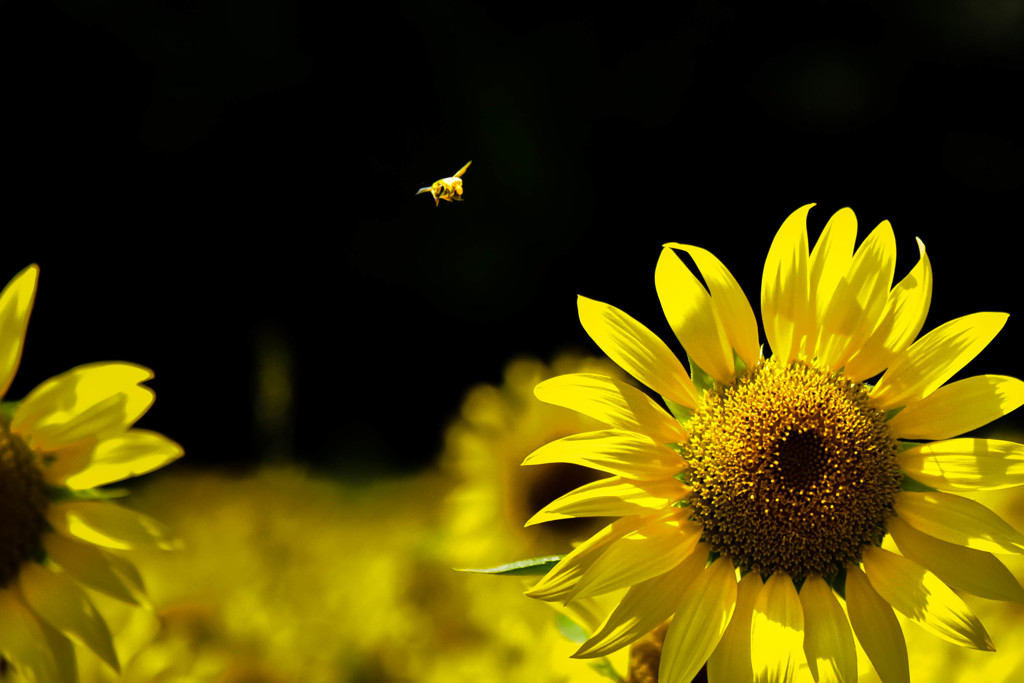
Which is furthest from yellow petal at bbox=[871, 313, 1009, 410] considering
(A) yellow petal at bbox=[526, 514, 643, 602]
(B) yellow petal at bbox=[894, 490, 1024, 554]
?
(A) yellow petal at bbox=[526, 514, 643, 602]

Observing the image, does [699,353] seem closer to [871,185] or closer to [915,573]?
[915,573]

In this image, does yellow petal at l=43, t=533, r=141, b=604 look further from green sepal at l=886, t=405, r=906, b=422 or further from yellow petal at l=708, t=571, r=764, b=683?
green sepal at l=886, t=405, r=906, b=422

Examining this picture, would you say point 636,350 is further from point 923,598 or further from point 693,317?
point 923,598

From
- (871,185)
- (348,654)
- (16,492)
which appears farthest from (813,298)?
(871,185)

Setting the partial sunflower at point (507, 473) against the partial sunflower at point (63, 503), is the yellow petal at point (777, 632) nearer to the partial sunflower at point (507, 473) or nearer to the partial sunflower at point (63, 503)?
the partial sunflower at point (63, 503)

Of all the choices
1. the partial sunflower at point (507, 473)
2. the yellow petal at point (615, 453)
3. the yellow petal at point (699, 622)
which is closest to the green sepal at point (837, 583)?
the yellow petal at point (699, 622)

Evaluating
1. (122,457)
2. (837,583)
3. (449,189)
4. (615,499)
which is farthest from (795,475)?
(122,457)
